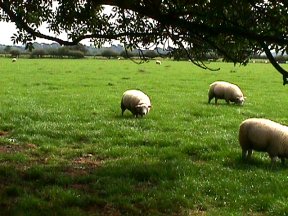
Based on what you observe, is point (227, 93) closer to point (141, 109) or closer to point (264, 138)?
point (141, 109)

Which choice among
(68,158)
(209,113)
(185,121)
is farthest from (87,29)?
(209,113)

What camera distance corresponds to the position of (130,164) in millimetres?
10820

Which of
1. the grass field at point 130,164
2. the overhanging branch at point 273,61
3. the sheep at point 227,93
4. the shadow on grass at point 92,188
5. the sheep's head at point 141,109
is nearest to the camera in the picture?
the overhanging branch at point 273,61

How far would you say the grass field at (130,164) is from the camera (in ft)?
27.3

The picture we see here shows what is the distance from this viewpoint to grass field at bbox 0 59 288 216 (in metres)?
8.32

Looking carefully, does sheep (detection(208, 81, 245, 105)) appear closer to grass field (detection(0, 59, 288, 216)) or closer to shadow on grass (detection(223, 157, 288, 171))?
grass field (detection(0, 59, 288, 216))

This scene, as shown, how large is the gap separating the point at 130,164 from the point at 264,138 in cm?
316

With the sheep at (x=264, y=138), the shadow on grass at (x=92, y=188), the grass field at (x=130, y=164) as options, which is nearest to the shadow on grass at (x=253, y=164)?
the grass field at (x=130, y=164)

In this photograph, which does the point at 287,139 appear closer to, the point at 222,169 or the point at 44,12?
the point at 222,169

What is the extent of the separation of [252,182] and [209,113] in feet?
32.3

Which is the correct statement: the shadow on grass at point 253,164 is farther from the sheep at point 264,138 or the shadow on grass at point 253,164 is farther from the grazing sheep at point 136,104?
the grazing sheep at point 136,104

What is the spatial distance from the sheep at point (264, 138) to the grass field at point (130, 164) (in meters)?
0.33

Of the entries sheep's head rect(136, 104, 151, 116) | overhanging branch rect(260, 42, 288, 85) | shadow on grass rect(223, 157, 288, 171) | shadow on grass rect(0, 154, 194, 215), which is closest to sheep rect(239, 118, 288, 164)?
shadow on grass rect(223, 157, 288, 171)

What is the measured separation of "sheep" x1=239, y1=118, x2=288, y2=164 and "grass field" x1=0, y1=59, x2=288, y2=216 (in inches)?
12.9
